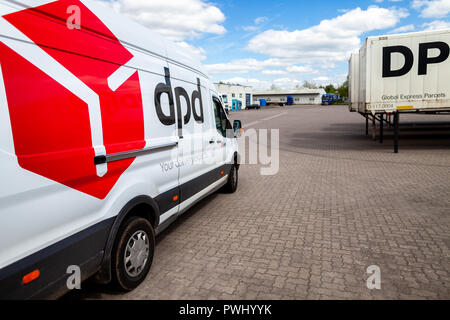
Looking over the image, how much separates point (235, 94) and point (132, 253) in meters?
64.4

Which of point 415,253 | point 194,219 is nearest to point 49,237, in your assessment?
point 194,219

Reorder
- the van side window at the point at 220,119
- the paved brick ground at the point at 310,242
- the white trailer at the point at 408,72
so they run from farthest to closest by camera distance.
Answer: the white trailer at the point at 408,72 < the van side window at the point at 220,119 < the paved brick ground at the point at 310,242

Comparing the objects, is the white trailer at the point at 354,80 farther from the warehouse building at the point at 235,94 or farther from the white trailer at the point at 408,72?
the warehouse building at the point at 235,94

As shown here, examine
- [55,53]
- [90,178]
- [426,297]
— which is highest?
[55,53]

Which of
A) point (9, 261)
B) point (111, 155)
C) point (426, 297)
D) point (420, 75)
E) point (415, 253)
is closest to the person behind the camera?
point (9, 261)

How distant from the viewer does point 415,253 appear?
12.9ft

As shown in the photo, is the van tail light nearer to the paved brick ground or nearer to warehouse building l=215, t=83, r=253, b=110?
the paved brick ground

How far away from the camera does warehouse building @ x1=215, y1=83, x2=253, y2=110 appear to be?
60.3 meters

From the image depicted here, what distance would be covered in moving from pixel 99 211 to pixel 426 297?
2948mm

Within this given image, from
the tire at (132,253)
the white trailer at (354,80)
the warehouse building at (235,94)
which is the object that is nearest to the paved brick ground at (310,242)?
the tire at (132,253)

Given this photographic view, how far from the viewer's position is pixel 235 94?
217ft

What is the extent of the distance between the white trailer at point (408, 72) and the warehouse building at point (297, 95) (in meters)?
91.9

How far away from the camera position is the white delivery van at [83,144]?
79.5 inches
